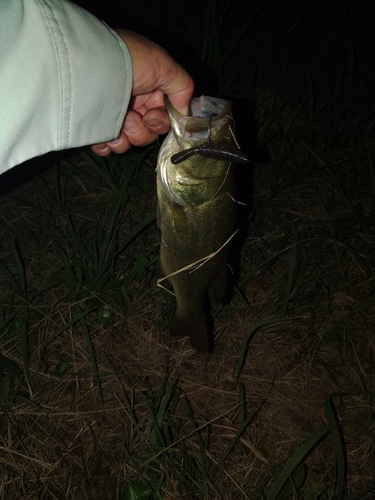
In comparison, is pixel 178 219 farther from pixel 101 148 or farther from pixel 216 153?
pixel 101 148

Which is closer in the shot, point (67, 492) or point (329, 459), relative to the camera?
point (67, 492)

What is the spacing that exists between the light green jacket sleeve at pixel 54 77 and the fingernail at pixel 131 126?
0.57m

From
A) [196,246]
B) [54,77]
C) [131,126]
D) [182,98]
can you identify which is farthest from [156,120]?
[54,77]

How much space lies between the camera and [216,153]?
1513 millimetres

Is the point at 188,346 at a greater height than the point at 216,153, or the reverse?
the point at 216,153

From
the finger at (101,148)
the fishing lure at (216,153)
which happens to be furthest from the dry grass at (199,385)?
the fishing lure at (216,153)

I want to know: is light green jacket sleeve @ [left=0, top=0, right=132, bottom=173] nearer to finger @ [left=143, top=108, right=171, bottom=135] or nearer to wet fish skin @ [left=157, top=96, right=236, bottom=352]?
wet fish skin @ [left=157, top=96, right=236, bottom=352]

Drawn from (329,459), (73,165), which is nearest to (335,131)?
(73,165)

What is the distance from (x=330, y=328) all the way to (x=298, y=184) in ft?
4.30

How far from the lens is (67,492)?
7.96 feet

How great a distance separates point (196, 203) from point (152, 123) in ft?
1.51

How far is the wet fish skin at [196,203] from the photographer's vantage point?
1.65m

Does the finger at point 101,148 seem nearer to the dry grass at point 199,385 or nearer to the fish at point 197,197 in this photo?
the fish at point 197,197

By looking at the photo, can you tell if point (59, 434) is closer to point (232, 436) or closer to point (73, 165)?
point (232, 436)
